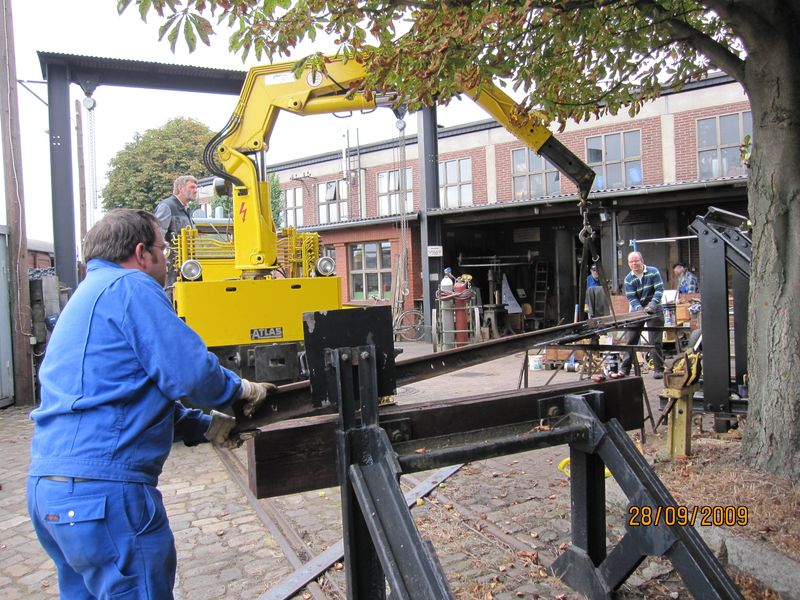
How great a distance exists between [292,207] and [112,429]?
30450 millimetres

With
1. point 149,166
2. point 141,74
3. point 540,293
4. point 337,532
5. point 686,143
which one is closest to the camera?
point 337,532

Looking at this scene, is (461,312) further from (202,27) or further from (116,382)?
(116,382)

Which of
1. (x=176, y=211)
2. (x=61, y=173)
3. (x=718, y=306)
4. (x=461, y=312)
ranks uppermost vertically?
(x=61, y=173)

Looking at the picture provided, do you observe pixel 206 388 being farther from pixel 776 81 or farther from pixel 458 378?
pixel 458 378

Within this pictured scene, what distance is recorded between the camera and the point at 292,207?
31.7 metres

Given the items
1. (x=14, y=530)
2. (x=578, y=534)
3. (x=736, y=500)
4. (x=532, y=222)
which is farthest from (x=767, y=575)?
(x=532, y=222)

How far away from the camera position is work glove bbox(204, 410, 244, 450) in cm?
233

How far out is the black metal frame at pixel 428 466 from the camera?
2043mm

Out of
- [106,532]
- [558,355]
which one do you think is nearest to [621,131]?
[558,355]

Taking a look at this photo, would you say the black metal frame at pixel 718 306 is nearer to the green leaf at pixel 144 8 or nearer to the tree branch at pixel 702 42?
the tree branch at pixel 702 42

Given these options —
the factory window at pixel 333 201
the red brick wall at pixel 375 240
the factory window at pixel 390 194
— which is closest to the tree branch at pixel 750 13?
the red brick wall at pixel 375 240

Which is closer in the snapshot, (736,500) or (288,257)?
(736,500)

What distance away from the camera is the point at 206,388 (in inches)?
81.0

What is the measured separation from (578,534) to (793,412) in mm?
1831
